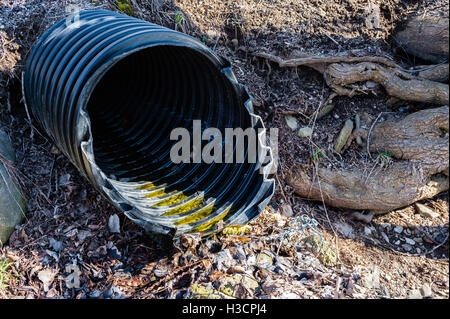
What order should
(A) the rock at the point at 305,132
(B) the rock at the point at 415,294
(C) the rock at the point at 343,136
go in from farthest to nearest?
(A) the rock at the point at 305,132 → (C) the rock at the point at 343,136 → (B) the rock at the point at 415,294

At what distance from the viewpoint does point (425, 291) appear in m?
2.90

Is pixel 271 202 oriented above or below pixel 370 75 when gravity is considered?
below

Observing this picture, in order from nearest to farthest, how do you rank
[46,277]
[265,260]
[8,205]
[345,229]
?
[46,277]
[265,260]
[8,205]
[345,229]

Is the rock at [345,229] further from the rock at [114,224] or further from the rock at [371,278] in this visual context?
the rock at [114,224]

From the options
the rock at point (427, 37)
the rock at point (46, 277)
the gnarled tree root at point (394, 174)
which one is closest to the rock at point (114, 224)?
the rock at point (46, 277)

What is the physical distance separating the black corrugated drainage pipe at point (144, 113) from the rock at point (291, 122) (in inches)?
31.5

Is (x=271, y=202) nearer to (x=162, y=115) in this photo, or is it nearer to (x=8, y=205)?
(x=162, y=115)

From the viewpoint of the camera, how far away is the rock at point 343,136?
172 inches

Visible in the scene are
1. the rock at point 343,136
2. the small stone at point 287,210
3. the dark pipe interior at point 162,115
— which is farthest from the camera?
the rock at point 343,136

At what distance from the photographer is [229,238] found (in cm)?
371

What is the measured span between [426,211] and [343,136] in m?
1.19

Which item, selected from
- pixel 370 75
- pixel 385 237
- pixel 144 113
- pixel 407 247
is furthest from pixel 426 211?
pixel 144 113

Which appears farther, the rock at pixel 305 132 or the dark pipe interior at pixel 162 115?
the rock at pixel 305 132
